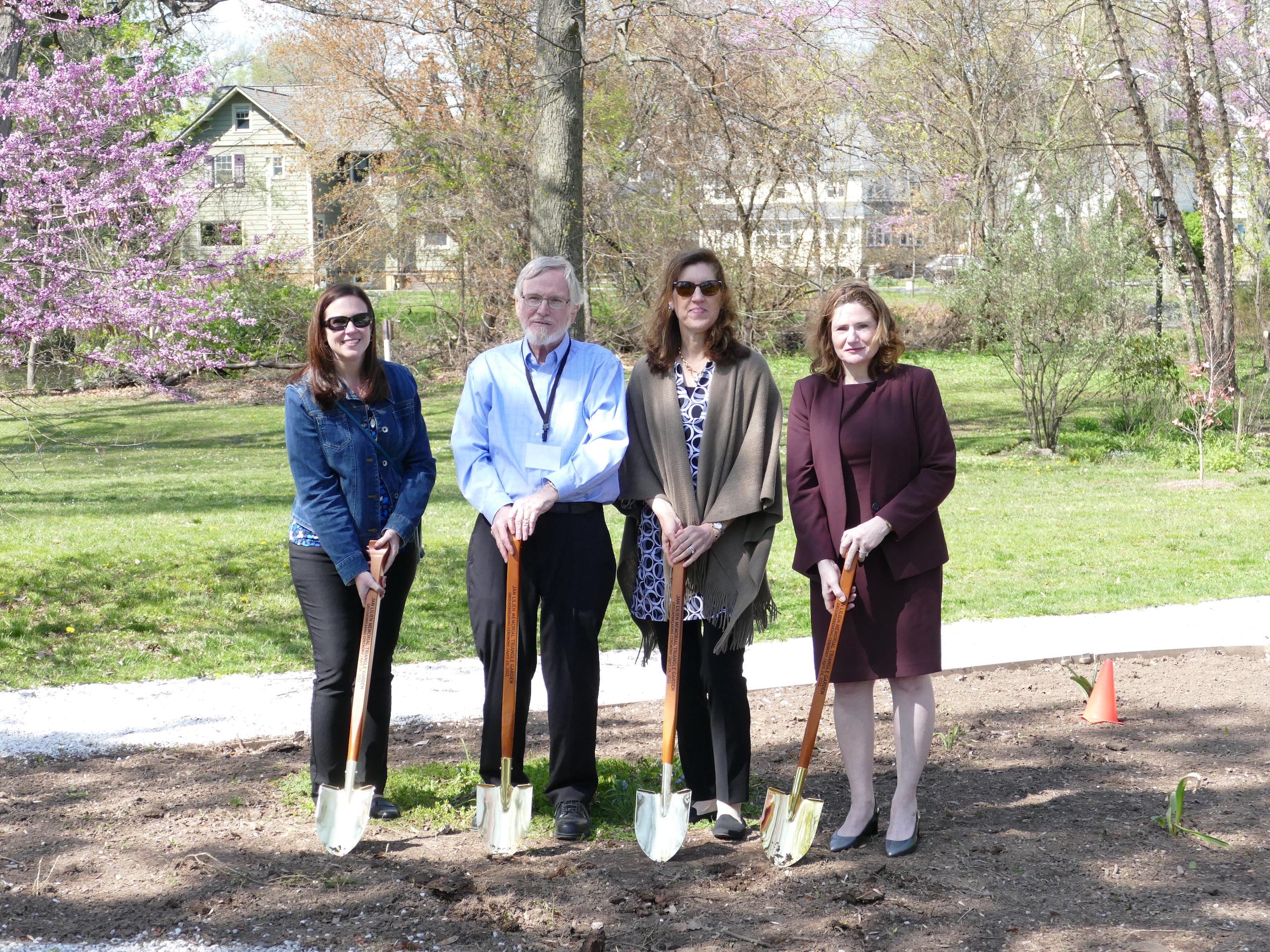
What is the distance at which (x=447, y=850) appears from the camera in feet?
13.1

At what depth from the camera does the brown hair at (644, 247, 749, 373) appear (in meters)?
3.94

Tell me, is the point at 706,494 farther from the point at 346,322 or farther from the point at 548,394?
the point at 346,322

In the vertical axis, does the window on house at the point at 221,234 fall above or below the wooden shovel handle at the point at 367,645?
above

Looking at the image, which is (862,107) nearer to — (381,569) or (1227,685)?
(1227,685)

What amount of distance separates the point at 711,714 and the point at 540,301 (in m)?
1.43

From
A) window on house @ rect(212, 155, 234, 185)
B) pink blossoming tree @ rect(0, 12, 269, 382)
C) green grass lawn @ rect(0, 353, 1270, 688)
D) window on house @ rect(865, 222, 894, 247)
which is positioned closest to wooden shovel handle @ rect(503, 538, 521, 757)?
green grass lawn @ rect(0, 353, 1270, 688)

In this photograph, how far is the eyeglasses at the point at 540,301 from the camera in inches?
155

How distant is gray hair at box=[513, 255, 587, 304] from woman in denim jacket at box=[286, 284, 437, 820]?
1.59 ft

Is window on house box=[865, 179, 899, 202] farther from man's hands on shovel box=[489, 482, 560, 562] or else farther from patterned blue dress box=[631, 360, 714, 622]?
man's hands on shovel box=[489, 482, 560, 562]

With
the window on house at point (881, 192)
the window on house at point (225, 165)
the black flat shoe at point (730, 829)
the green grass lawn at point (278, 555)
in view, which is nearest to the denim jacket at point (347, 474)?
the black flat shoe at point (730, 829)

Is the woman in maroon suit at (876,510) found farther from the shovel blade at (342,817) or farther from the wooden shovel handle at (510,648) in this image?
the shovel blade at (342,817)

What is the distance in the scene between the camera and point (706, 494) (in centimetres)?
392

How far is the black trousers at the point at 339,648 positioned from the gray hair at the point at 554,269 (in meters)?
0.96

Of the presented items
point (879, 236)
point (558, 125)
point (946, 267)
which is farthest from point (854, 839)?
point (879, 236)
